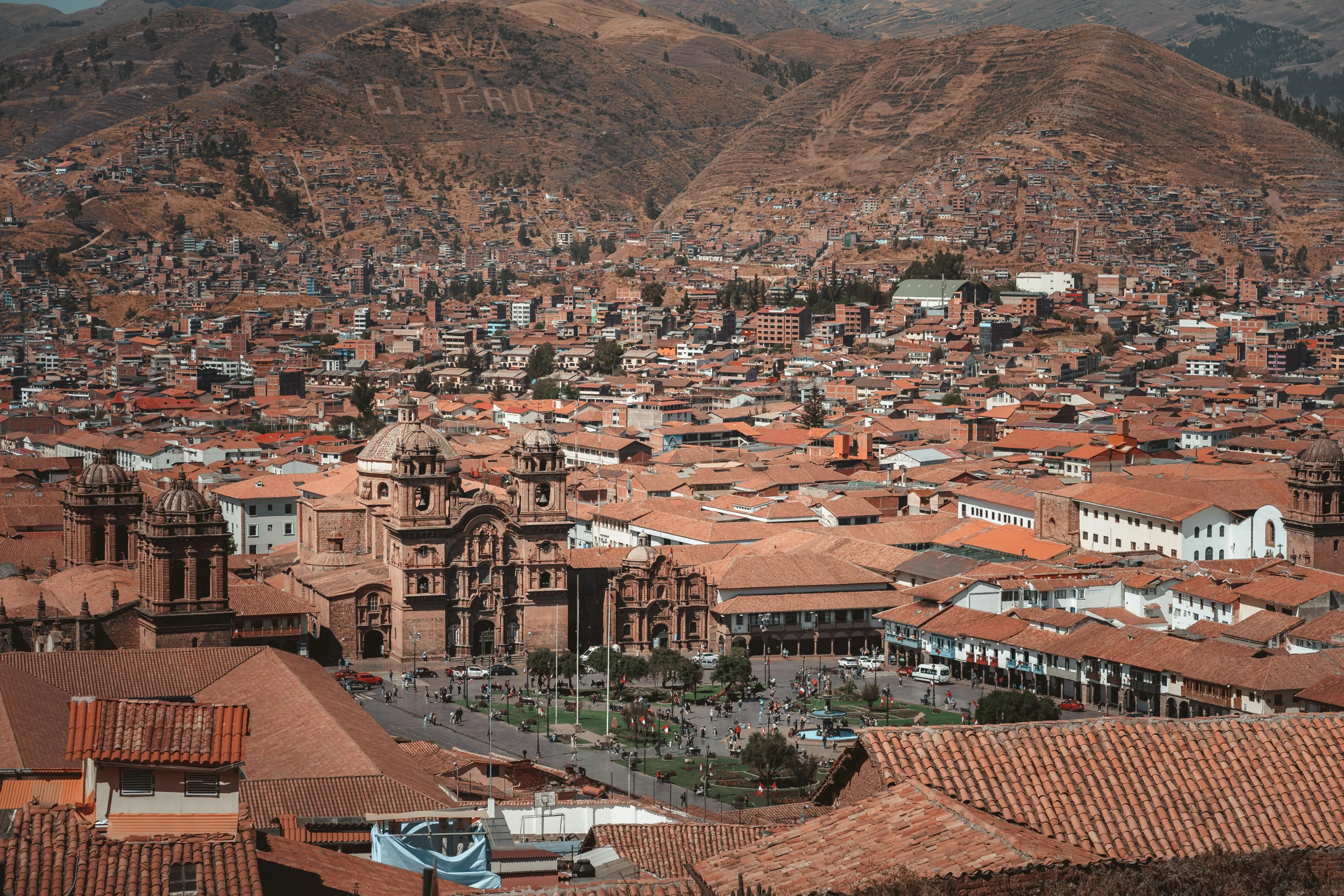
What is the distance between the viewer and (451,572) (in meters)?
67.9

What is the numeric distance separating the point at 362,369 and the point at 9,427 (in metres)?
A: 45.0

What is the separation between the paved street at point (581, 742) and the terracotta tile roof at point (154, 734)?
2881cm

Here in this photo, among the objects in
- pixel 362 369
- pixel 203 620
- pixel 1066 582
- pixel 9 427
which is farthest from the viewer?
pixel 362 369

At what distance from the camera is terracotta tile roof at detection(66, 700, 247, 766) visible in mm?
17359

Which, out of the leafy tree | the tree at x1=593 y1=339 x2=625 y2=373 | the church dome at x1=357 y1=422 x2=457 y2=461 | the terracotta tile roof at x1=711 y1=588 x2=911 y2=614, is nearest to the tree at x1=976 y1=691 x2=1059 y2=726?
the leafy tree

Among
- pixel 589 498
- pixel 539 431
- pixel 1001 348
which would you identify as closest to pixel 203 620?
pixel 539 431

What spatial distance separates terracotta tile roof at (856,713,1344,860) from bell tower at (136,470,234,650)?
3444 centimetres

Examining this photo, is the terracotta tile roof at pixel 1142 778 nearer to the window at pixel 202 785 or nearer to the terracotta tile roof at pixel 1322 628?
the window at pixel 202 785

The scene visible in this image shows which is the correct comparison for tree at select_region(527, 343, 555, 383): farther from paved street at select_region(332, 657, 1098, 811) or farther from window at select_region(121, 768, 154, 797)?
window at select_region(121, 768, 154, 797)

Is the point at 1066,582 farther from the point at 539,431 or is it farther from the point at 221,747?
the point at 221,747

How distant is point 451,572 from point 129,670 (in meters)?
27.3

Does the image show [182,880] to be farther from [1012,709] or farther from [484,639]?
[484,639]

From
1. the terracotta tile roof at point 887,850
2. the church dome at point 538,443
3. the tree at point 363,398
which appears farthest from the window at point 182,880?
the tree at point 363,398

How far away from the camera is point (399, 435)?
232 feet
